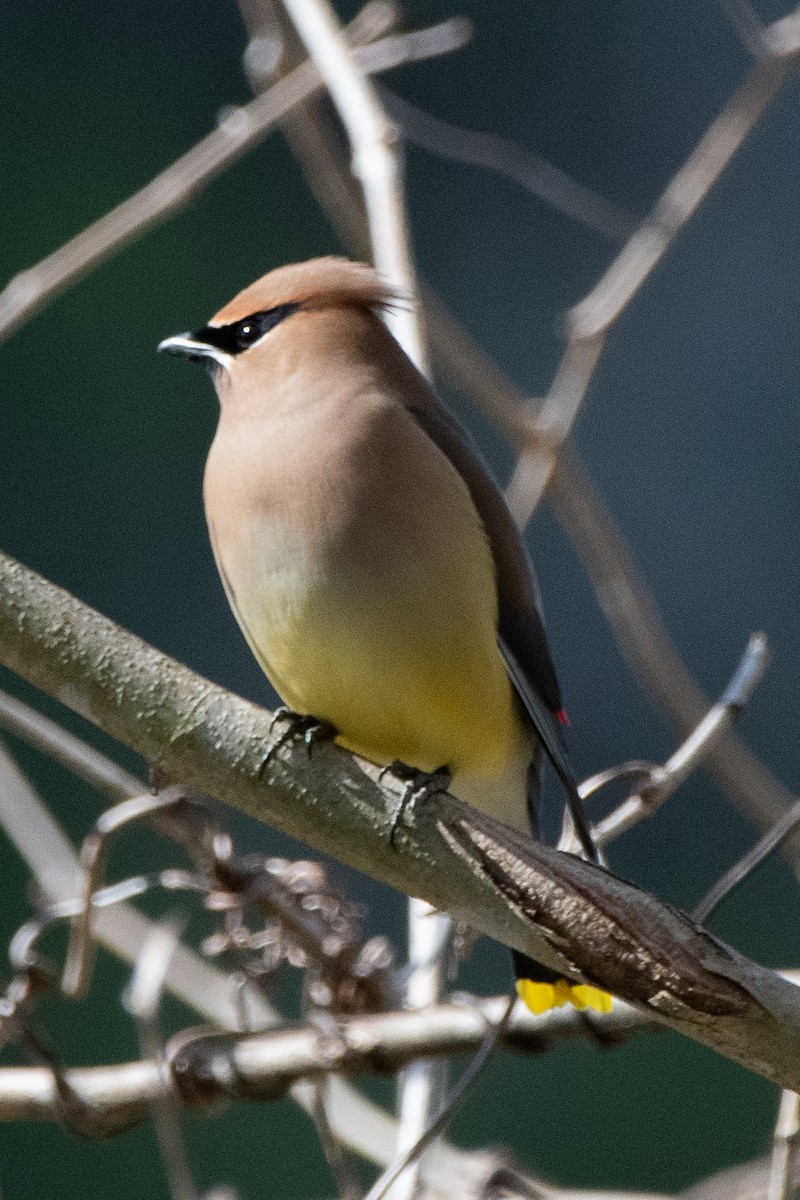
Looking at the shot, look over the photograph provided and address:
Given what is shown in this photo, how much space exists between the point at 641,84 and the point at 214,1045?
793 centimetres

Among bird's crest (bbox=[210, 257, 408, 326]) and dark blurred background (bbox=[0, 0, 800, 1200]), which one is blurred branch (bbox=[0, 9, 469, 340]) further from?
dark blurred background (bbox=[0, 0, 800, 1200])

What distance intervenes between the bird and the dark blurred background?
2.28 metres

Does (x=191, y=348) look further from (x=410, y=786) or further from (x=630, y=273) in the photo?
(x=410, y=786)

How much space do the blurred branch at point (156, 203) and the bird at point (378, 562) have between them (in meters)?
0.33

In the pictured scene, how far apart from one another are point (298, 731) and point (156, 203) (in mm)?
1005

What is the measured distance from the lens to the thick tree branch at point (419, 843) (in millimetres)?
2154

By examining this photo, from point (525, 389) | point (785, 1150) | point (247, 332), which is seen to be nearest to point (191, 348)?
point (247, 332)

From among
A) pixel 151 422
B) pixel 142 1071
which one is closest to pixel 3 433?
pixel 151 422

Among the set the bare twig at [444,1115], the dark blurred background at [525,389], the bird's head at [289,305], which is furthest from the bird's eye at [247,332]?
the dark blurred background at [525,389]

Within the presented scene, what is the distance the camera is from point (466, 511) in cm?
326

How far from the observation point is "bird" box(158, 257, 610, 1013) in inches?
122

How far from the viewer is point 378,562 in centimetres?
308

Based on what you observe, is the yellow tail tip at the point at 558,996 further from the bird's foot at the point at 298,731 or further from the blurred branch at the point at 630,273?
the blurred branch at the point at 630,273

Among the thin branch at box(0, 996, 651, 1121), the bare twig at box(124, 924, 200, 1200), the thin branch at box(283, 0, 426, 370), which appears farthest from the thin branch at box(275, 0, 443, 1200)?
the bare twig at box(124, 924, 200, 1200)
